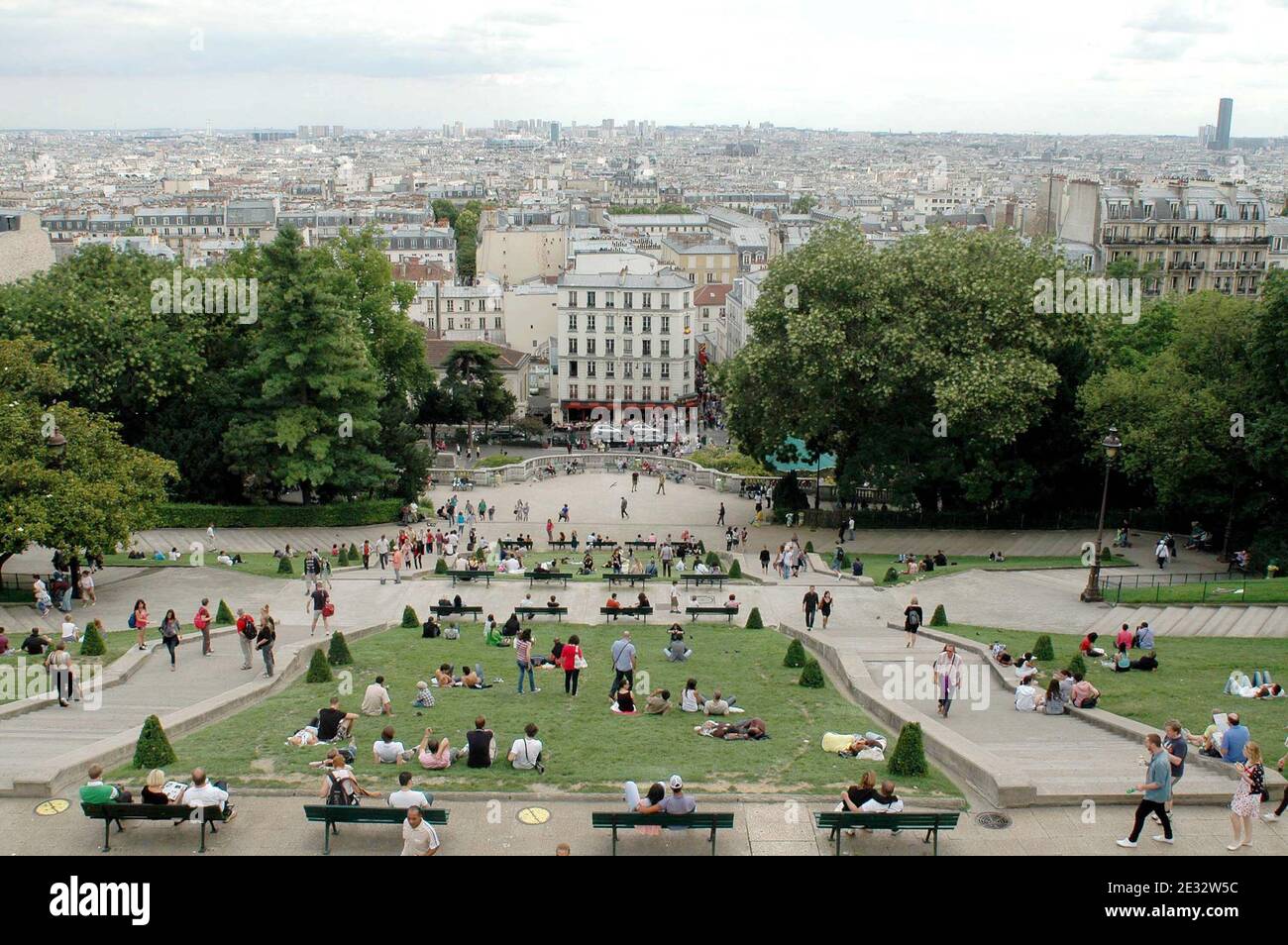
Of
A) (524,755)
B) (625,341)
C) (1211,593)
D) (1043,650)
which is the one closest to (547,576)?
(1043,650)

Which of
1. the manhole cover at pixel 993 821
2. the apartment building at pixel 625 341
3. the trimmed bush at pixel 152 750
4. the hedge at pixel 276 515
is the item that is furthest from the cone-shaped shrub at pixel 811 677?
the apartment building at pixel 625 341

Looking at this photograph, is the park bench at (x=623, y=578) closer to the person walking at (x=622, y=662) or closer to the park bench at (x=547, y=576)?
the park bench at (x=547, y=576)

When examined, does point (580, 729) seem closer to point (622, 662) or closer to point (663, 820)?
point (622, 662)

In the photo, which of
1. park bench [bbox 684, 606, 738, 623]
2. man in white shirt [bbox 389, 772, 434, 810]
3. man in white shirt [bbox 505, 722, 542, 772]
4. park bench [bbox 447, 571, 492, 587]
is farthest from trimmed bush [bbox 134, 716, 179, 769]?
park bench [bbox 447, 571, 492, 587]
